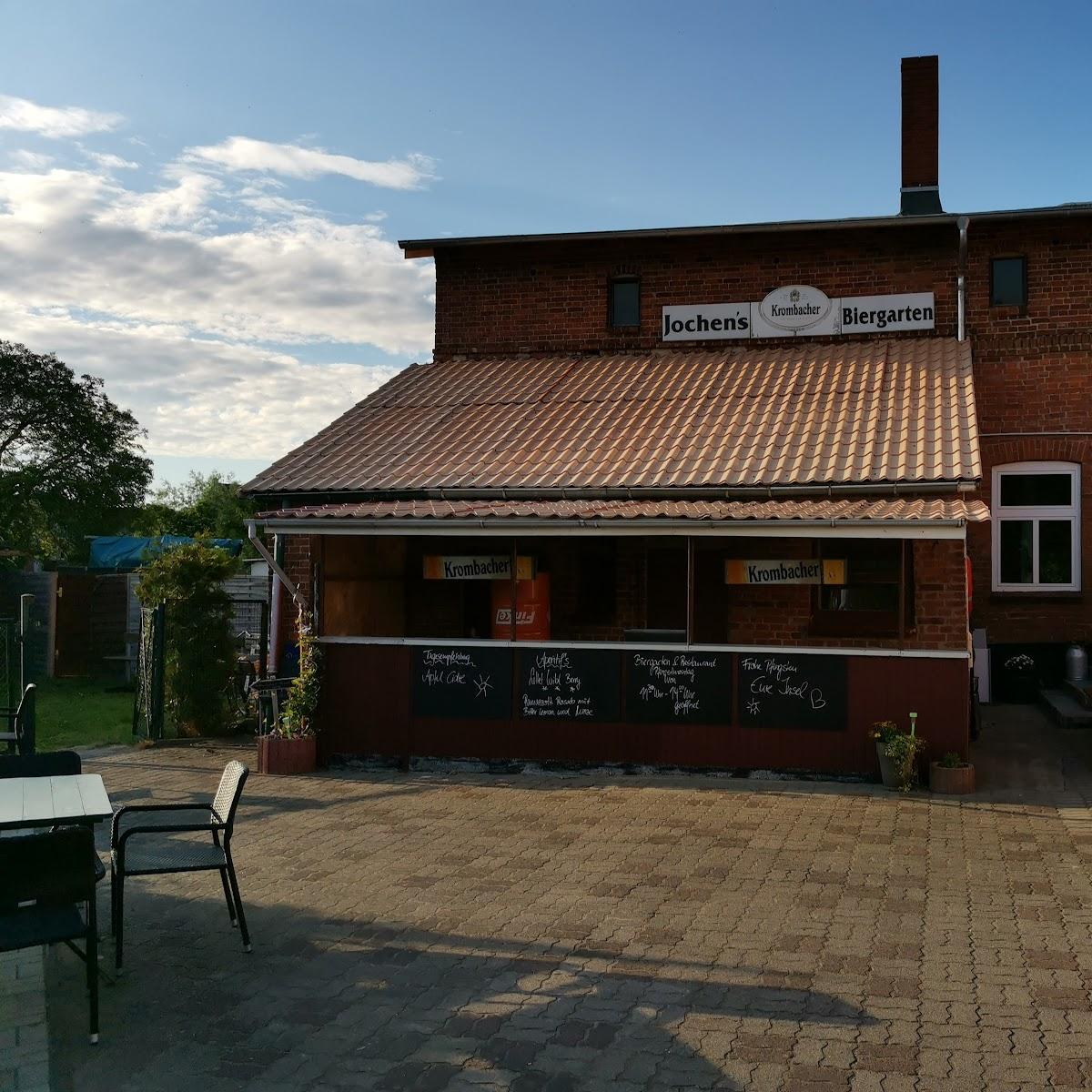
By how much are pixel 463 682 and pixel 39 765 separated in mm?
5855

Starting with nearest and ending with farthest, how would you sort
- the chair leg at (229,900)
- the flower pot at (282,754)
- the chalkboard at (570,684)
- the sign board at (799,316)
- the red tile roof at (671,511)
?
the chair leg at (229,900), the red tile roof at (671,511), the chalkboard at (570,684), the flower pot at (282,754), the sign board at (799,316)

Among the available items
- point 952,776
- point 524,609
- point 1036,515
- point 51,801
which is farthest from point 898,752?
point 51,801

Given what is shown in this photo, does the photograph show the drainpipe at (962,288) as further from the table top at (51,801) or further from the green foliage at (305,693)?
the table top at (51,801)

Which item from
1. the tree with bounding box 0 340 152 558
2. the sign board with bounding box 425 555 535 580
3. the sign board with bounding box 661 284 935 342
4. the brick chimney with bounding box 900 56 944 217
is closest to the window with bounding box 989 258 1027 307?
the sign board with bounding box 661 284 935 342

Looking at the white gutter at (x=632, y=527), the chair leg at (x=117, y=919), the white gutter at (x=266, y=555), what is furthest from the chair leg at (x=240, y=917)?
the white gutter at (x=632, y=527)

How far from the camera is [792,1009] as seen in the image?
5816 mm

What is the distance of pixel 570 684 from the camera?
12.6m

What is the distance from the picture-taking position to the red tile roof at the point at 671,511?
1138 centimetres

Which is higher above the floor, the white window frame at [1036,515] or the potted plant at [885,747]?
the white window frame at [1036,515]

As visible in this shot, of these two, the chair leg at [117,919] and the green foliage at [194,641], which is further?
the green foliage at [194,641]

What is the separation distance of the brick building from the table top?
589 centimetres

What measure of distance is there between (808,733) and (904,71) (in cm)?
1229

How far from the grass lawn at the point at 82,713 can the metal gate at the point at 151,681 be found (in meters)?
0.31

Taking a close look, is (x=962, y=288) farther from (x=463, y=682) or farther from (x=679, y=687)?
(x=463, y=682)
